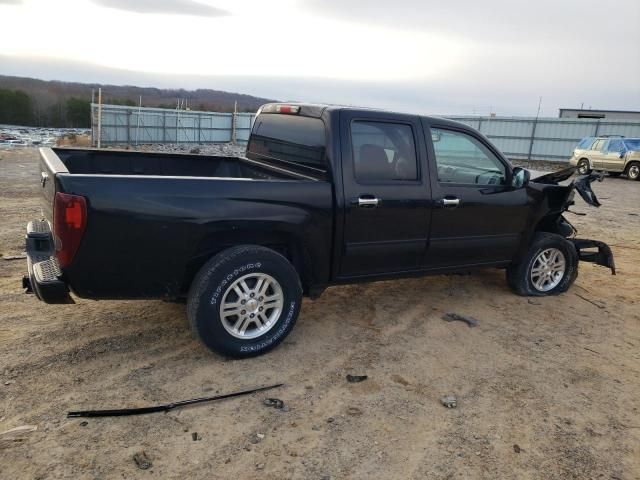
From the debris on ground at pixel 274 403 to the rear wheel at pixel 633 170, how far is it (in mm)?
21960

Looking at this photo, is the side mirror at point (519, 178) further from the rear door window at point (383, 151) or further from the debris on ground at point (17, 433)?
the debris on ground at point (17, 433)

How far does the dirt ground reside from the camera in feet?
9.27

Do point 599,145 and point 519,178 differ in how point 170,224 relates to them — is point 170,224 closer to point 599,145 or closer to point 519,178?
point 519,178

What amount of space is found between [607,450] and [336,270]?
7.16 ft

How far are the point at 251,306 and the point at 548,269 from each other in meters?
3.50

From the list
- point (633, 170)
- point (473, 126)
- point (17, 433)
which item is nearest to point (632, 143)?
point (633, 170)

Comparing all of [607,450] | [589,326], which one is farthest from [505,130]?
[607,450]

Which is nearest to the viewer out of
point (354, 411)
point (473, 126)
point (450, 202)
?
point (354, 411)

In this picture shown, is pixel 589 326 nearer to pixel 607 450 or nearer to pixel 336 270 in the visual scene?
pixel 607 450

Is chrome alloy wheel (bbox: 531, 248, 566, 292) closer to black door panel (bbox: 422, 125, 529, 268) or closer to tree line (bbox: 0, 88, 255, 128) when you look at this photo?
black door panel (bbox: 422, 125, 529, 268)

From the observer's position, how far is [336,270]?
4.27m

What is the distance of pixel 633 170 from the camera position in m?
20.9

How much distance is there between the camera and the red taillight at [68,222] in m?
3.20

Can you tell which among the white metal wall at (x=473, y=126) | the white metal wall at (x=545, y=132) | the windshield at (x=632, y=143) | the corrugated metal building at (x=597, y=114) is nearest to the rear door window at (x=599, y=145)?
the windshield at (x=632, y=143)
